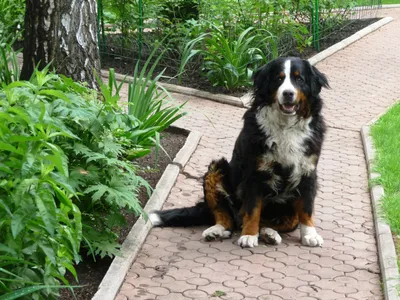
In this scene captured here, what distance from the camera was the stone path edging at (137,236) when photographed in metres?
→ 5.85

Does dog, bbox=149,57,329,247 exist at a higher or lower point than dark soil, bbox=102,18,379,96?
higher

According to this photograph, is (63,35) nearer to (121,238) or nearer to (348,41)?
(121,238)

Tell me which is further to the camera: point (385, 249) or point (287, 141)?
point (287, 141)

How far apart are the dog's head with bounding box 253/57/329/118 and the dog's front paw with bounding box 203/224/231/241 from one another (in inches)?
42.6

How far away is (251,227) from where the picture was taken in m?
6.84

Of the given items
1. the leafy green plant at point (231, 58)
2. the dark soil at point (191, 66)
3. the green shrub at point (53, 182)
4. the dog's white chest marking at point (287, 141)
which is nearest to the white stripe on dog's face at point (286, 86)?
the dog's white chest marking at point (287, 141)

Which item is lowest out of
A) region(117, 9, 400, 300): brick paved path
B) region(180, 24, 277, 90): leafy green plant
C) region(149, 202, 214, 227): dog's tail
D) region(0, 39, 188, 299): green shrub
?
region(117, 9, 400, 300): brick paved path

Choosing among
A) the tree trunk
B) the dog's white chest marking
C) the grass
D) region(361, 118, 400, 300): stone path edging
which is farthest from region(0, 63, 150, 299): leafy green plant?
the grass

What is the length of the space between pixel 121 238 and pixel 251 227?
107 cm

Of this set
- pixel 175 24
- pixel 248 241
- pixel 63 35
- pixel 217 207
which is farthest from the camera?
pixel 175 24

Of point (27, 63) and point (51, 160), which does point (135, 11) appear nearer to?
point (27, 63)

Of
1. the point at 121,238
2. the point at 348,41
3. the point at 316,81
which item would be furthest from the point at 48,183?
the point at 348,41

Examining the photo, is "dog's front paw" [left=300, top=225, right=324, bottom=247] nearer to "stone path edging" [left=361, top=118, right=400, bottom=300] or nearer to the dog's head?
"stone path edging" [left=361, top=118, right=400, bottom=300]

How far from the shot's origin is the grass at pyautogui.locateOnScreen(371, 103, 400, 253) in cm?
730
